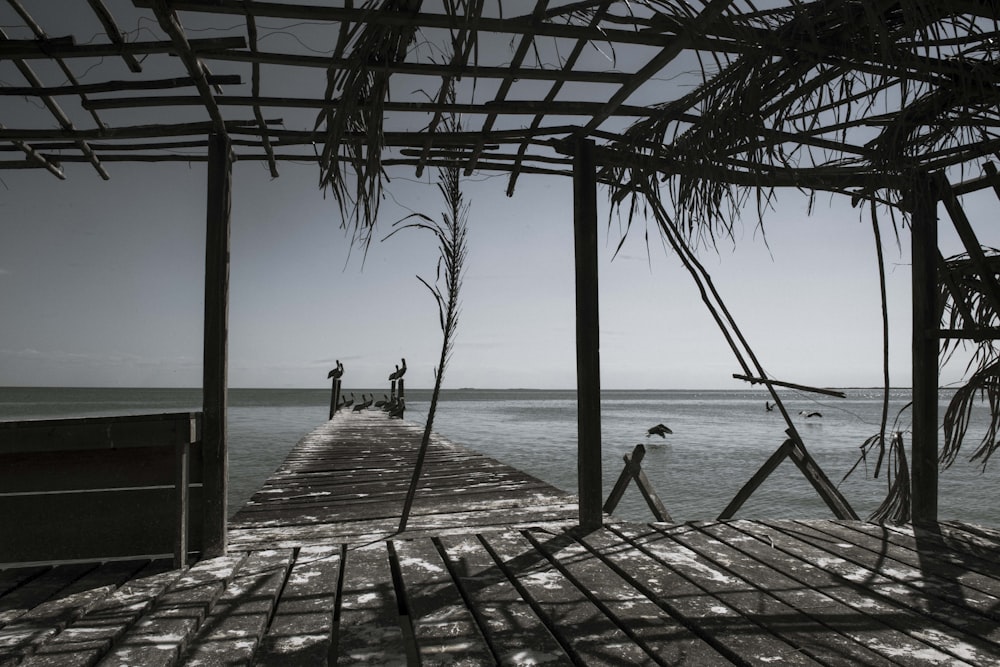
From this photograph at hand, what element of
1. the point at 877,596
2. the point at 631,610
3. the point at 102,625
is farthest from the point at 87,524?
the point at 877,596

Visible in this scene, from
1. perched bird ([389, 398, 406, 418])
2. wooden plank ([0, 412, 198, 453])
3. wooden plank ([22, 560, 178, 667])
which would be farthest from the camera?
perched bird ([389, 398, 406, 418])

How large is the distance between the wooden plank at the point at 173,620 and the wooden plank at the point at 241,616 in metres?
0.03

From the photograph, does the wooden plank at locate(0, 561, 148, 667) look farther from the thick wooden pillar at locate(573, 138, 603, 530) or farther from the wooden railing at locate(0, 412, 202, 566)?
the thick wooden pillar at locate(573, 138, 603, 530)

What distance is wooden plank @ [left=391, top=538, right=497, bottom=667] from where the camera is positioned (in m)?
1.84

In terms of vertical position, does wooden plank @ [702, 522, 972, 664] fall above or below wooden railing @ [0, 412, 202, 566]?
A: below

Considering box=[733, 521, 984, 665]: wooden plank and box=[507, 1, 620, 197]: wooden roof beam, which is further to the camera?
box=[507, 1, 620, 197]: wooden roof beam

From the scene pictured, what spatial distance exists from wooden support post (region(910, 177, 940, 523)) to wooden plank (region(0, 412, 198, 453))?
4285mm

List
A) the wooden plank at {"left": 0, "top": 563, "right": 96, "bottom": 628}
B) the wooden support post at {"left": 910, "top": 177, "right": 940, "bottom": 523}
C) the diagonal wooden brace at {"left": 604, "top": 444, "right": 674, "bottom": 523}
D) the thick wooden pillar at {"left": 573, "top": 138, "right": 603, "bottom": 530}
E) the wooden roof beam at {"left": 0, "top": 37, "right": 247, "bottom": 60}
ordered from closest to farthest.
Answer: the wooden plank at {"left": 0, "top": 563, "right": 96, "bottom": 628} → the wooden roof beam at {"left": 0, "top": 37, "right": 247, "bottom": 60} → the thick wooden pillar at {"left": 573, "top": 138, "right": 603, "bottom": 530} → the wooden support post at {"left": 910, "top": 177, "right": 940, "bottom": 523} → the diagonal wooden brace at {"left": 604, "top": 444, "right": 674, "bottom": 523}

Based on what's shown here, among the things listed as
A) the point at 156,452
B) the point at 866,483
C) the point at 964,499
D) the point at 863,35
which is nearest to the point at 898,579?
the point at 863,35

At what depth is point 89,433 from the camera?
9.08 feet

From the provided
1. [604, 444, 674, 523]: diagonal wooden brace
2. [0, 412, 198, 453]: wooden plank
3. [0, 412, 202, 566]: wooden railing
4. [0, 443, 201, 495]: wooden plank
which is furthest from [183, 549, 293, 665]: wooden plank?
[604, 444, 674, 523]: diagonal wooden brace

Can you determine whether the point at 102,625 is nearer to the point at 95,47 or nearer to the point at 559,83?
the point at 95,47

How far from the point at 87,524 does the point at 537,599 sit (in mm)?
2124

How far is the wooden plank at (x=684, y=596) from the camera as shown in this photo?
185 centimetres
